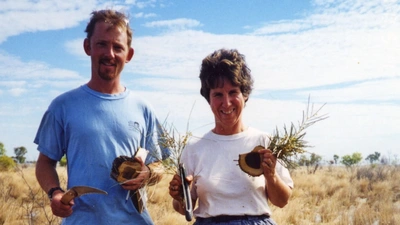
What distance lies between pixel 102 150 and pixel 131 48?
0.79 meters

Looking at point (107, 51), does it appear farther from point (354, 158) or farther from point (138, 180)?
point (354, 158)

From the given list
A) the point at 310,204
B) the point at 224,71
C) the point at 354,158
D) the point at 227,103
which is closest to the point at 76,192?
the point at 227,103

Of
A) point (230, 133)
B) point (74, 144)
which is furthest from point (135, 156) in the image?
point (230, 133)

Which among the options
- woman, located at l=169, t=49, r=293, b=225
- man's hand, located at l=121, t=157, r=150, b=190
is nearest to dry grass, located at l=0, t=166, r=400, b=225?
man's hand, located at l=121, t=157, r=150, b=190

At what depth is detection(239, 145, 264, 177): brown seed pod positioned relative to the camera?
8.96 feet

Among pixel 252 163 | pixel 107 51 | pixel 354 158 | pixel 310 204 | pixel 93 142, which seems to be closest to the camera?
pixel 252 163

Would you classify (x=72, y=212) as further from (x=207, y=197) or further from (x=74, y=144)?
(x=207, y=197)

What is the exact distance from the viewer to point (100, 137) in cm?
295

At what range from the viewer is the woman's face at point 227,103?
296 cm

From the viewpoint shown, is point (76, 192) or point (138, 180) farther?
point (138, 180)

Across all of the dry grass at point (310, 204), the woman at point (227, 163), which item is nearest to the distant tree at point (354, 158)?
the dry grass at point (310, 204)

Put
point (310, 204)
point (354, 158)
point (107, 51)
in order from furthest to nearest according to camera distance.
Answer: point (354, 158)
point (310, 204)
point (107, 51)

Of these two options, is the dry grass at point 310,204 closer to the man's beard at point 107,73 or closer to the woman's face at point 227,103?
the man's beard at point 107,73

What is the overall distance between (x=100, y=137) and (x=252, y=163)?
0.97m
